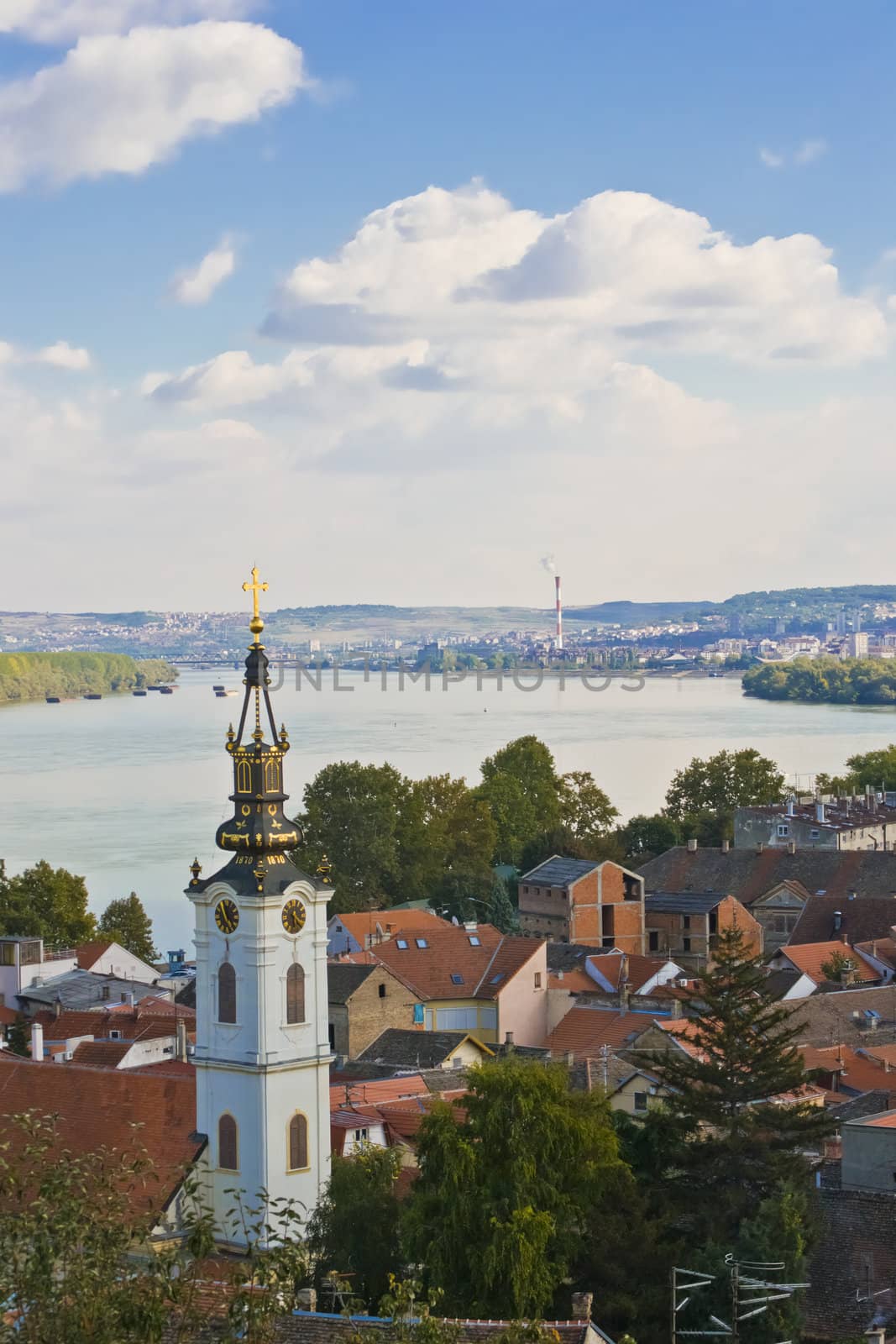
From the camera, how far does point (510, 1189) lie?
52.8 feet

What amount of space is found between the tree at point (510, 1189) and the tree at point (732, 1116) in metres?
0.92

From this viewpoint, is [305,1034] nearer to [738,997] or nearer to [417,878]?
[738,997]

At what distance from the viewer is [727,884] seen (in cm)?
4909

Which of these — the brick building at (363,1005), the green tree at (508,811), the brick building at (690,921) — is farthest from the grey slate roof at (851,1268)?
the green tree at (508,811)

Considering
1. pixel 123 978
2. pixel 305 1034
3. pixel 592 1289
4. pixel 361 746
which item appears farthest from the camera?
pixel 361 746

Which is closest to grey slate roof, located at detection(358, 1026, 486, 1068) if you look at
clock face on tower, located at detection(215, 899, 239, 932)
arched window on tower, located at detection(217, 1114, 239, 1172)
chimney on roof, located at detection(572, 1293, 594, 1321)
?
arched window on tower, located at detection(217, 1114, 239, 1172)

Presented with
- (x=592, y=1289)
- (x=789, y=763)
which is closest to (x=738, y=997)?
(x=592, y=1289)

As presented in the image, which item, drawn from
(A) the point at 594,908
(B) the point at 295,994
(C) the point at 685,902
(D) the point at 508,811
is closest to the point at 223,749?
(D) the point at 508,811

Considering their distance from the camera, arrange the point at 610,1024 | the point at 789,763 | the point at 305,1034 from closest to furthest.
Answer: the point at 305,1034 → the point at 610,1024 → the point at 789,763

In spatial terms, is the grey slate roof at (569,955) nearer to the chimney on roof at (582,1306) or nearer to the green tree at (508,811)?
the chimney on roof at (582,1306)

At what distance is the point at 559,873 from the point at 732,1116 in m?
26.5

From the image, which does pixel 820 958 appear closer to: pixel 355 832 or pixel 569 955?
pixel 569 955

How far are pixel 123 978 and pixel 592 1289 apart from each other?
22.9 meters

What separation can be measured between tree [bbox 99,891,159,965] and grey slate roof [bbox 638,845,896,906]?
463 inches
